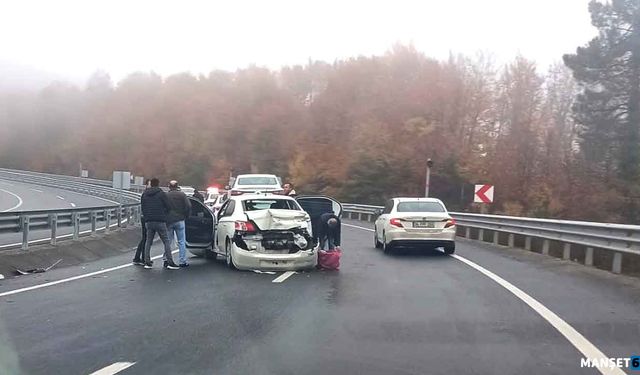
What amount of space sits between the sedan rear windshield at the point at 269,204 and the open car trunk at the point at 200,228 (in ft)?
4.15

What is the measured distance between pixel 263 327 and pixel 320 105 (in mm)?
60392

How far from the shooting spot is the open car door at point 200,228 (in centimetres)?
1520

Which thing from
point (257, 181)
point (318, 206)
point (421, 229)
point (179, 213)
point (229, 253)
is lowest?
point (229, 253)

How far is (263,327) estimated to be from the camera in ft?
26.1

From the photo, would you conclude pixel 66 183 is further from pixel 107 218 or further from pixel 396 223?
pixel 396 223

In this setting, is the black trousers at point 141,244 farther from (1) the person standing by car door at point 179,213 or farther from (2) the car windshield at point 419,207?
(2) the car windshield at point 419,207

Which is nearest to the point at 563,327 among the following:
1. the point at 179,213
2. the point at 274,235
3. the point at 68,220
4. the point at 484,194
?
the point at 274,235

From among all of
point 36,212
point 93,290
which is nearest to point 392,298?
point 93,290

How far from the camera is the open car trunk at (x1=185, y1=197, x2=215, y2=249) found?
15.2m

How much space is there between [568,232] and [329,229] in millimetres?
6130

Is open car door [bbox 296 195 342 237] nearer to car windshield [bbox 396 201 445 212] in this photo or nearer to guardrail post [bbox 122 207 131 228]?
car windshield [bbox 396 201 445 212]

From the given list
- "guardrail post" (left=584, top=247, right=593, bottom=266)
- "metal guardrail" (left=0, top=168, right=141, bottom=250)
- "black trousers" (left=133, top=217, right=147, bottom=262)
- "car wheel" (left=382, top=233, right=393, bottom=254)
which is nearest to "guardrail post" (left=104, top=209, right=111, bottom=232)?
"metal guardrail" (left=0, top=168, right=141, bottom=250)

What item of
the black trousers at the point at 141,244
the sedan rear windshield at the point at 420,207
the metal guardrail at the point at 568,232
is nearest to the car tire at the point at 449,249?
the sedan rear windshield at the point at 420,207

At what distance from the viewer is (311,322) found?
27.1 feet
